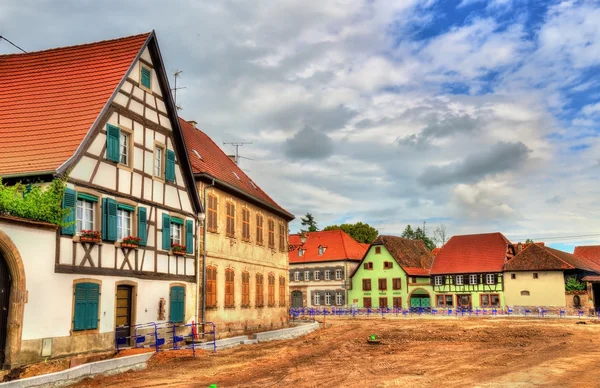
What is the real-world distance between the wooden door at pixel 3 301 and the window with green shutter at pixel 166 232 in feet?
24.1

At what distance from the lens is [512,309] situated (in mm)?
54469

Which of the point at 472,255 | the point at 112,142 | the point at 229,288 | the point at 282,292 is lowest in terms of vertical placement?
the point at 282,292

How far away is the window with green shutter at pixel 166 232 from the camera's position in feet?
71.2

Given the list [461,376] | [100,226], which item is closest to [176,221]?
[100,226]

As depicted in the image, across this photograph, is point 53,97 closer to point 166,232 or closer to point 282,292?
point 166,232

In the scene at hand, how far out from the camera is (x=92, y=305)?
17.6 metres

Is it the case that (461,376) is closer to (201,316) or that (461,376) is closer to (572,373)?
(572,373)

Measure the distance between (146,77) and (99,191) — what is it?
16.9ft

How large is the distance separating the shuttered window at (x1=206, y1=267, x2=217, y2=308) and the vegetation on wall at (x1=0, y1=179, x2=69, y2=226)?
944 centimetres

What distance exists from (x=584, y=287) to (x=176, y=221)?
141 ft

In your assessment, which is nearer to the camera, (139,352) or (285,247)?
(139,352)

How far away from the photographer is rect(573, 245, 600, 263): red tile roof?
2936 inches

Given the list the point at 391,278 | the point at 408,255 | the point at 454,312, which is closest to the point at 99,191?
the point at 454,312

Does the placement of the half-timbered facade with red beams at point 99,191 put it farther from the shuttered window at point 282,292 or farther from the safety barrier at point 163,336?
the shuttered window at point 282,292
